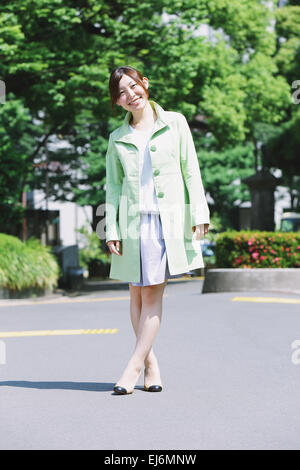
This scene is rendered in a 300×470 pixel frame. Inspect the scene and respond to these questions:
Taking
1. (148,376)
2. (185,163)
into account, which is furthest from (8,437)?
(185,163)

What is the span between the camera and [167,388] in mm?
4922

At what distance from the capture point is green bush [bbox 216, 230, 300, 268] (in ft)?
43.2

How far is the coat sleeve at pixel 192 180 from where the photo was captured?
15.4 feet

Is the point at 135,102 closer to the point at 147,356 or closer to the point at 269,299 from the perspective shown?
the point at 147,356

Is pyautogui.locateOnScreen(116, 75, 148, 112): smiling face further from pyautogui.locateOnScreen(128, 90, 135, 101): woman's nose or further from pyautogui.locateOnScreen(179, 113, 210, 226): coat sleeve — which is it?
pyautogui.locateOnScreen(179, 113, 210, 226): coat sleeve

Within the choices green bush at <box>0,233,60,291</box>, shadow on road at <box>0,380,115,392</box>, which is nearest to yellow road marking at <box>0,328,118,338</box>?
shadow on road at <box>0,380,115,392</box>

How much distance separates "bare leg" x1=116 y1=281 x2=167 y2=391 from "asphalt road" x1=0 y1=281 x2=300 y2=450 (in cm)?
12

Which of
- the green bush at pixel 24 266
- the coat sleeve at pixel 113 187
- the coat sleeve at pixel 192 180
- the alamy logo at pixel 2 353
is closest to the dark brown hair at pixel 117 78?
the coat sleeve at pixel 113 187

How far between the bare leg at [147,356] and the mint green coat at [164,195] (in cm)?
17

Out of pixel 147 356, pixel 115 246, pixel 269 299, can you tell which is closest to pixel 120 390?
pixel 147 356

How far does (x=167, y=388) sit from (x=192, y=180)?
1395mm

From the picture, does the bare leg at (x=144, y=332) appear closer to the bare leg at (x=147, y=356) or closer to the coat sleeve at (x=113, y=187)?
the bare leg at (x=147, y=356)
